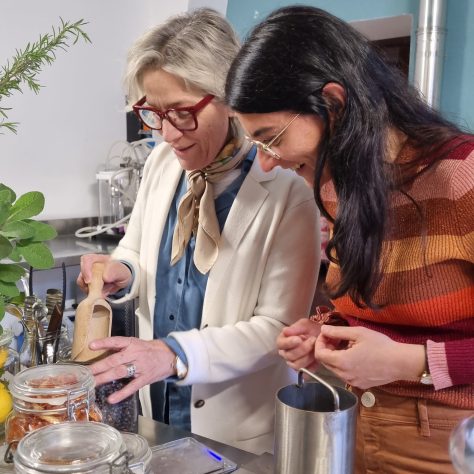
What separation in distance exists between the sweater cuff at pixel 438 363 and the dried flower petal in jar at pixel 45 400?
0.48 meters

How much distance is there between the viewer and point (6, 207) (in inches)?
29.8

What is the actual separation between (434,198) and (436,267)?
106 millimetres

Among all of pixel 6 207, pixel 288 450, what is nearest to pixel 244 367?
pixel 288 450

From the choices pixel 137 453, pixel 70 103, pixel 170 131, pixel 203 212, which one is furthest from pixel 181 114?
pixel 70 103

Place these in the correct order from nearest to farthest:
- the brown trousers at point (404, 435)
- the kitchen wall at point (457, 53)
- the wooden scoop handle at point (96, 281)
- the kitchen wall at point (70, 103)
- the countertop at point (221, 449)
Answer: the countertop at point (221, 449), the brown trousers at point (404, 435), the wooden scoop handle at point (96, 281), the kitchen wall at point (457, 53), the kitchen wall at point (70, 103)

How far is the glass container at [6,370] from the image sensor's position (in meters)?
0.81

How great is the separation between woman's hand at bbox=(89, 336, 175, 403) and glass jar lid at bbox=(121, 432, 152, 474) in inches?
5.0

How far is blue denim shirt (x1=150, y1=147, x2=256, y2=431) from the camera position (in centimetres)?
131

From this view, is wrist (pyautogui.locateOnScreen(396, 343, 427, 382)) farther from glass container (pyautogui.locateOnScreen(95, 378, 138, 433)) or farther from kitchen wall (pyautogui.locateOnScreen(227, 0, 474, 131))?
kitchen wall (pyautogui.locateOnScreen(227, 0, 474, 131))

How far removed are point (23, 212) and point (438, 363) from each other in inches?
24.4

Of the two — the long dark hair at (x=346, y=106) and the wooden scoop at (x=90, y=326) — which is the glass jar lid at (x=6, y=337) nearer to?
the wooden scoop at (x=90, y=326)

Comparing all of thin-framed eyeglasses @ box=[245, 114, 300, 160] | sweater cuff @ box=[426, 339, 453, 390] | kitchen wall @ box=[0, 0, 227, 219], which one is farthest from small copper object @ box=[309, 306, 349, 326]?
kitchen wall @ box=[0, 0, 227, 219]

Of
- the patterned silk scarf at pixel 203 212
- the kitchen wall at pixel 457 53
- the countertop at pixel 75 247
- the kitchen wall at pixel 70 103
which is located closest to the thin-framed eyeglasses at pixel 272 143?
the patterned silk scarf at pixel 203 212

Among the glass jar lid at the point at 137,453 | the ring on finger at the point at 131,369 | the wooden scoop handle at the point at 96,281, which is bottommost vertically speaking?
the ring on finger at the point at 131,369
